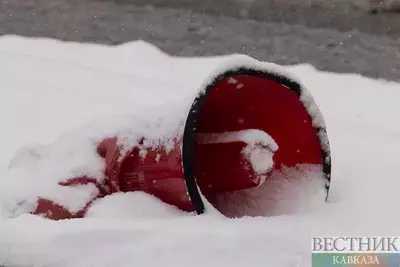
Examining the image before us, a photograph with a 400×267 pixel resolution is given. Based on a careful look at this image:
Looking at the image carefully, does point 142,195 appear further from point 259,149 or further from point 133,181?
point 259,149

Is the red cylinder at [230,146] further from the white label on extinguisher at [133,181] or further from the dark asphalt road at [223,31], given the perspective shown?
the dark asphalt road at [223,31]

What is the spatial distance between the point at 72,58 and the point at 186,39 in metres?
0.48

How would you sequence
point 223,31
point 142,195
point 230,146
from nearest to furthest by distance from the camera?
point 142,195 → point 230,146 → point 223,31

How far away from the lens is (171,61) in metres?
2.01

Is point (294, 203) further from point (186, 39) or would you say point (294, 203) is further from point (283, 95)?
point (186, 39)

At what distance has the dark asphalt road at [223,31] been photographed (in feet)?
7.29

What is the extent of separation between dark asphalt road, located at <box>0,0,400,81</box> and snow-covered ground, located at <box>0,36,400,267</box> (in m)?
0.21

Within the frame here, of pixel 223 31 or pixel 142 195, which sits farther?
pixel 223 31

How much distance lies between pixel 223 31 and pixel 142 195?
1.57 meters

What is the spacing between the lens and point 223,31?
8.09 feet

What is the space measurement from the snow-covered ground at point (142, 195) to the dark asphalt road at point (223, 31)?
0.70 ft

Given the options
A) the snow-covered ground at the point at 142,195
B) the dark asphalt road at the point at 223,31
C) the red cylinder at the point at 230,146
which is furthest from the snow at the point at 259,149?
the dark asphalt road at the point at 223,31

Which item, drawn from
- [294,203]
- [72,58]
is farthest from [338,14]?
[294,203]

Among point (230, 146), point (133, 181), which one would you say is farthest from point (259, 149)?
point (133, 181)
